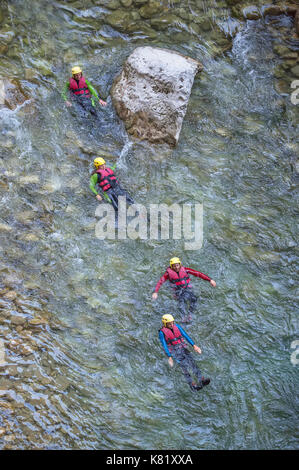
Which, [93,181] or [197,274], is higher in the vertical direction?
[93,181]

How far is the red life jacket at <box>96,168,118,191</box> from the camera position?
10.2 m

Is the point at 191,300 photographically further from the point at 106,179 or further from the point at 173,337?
the point at 106,179

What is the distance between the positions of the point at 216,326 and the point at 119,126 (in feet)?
19.8

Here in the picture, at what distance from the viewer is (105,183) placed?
10.2 meters

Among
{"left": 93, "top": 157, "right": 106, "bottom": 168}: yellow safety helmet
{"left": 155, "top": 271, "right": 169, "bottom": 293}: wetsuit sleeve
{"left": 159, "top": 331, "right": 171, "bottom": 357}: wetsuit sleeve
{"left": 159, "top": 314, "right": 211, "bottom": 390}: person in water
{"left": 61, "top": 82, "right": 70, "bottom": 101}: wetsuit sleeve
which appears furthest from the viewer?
{"left": 61, "top": 82, "right": 70, "bottom": 101}: wetsuit sleeve

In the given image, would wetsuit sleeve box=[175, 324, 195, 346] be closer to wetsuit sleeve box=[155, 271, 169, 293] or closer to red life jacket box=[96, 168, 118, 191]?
wetsuit sleeve box=[155, 271, 169, 293]

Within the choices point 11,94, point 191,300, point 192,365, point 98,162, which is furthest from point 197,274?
point 11,94

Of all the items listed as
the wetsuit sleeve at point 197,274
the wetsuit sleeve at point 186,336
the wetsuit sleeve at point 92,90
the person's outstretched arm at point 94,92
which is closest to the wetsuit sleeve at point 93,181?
the person's outstretched arm at point 94,92

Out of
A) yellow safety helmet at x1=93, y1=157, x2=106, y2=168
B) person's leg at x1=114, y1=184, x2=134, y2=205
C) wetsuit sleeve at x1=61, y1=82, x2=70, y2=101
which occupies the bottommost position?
person's leg at x1=114, y1=184, x2=134, y2=205

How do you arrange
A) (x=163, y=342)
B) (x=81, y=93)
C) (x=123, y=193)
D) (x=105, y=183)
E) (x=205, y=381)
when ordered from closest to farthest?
(x=205, y=381)
(x=163, y=342)
(x=105, y=183)
(x=123, y=193)
(x=81, y=93)

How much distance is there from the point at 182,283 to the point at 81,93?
6.02 m

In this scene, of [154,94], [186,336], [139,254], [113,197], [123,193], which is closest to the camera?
[186,336]

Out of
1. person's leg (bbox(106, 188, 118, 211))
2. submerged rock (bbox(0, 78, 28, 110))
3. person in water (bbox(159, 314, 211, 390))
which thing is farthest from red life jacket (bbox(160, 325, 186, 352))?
submerged rock (bbox(0, 78, 28, 110))

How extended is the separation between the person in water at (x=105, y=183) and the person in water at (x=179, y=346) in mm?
3424
